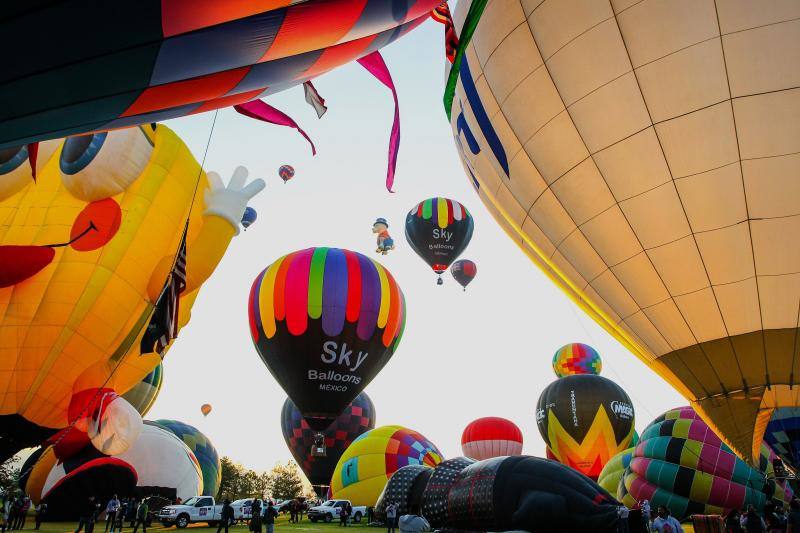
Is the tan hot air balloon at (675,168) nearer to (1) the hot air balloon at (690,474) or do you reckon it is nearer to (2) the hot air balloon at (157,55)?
(2) the hot air balloon at (157,55)

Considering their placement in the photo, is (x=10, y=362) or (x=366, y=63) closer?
(x=366, y=63)

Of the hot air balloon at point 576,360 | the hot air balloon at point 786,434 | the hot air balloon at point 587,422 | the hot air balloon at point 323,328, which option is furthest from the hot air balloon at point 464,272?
the hot air balloon at point 786,434

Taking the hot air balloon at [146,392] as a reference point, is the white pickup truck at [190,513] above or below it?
below

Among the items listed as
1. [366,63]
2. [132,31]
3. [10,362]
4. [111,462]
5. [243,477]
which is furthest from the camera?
[243,477]

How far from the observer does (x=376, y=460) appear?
17.8 m

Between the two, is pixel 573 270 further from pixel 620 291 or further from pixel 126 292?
pixel 126 292

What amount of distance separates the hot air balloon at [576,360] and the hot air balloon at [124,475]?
58.2 feet

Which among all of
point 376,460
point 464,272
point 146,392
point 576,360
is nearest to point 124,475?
point 146,392

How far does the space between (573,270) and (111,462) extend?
990cm

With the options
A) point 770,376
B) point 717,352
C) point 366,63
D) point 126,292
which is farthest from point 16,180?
point 770,376

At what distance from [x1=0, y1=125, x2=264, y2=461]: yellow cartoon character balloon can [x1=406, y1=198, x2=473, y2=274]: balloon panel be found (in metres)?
14.1

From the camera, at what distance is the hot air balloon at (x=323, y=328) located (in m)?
14.7

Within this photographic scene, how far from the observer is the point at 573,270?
7.76 metres

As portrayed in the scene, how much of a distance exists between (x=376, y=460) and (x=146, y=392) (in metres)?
6.78
